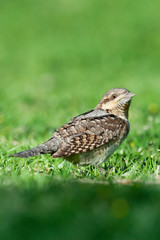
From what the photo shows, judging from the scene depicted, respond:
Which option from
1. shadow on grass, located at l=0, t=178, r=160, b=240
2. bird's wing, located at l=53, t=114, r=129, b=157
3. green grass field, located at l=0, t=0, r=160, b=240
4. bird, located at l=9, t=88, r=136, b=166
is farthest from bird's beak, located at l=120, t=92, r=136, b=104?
shadow on grass, located at l=0, t=178, r=160, b=240


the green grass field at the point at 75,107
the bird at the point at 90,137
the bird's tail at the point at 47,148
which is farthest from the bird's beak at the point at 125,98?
the bird's tail at the point at 47,148

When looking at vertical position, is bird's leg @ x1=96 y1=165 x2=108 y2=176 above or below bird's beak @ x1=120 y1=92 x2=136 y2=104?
below

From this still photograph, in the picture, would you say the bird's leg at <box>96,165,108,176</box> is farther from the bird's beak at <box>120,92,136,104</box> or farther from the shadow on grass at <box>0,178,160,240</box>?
the shadow on grass at <box>0,178,160,240</box>

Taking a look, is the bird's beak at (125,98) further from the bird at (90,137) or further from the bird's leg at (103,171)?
the bird's leg at (103,171)

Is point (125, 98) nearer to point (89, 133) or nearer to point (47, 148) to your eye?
point (89, 133)

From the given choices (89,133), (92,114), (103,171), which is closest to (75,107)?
(92,114)

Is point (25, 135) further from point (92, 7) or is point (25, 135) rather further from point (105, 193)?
point (92, 7)
